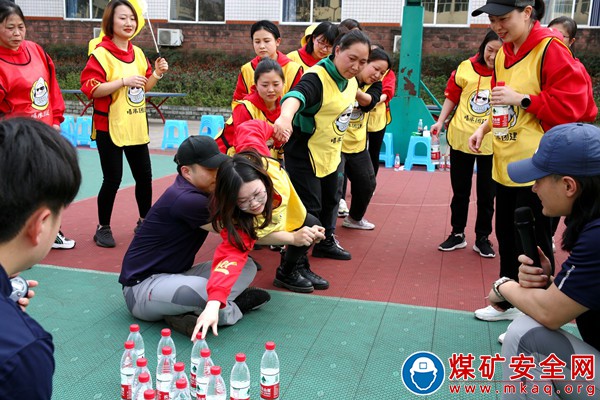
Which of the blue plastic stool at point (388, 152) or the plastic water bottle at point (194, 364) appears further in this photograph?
the blue plastic stool at point (388, 152)

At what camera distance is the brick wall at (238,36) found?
15953 millimetres

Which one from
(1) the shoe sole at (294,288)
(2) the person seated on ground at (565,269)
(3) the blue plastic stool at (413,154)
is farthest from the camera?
(3) the blue plastic stool at (413,154)

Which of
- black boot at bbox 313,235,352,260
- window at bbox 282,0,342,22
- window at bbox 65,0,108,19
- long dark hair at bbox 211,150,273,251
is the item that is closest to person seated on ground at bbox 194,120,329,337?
long dark hair at bbox 211,150,273,251

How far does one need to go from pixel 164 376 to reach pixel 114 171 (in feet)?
8.72

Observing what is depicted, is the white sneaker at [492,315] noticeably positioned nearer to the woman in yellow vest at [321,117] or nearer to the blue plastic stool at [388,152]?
the woman in yellow vest at [321,117]

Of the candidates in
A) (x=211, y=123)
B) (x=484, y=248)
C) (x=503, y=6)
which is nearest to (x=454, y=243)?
(x=484, y=248)

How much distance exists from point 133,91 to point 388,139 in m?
5.07

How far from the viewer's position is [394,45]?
16.1 meters

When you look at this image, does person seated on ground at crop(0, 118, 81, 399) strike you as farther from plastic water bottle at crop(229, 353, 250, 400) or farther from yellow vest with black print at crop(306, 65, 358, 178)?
yellow vest with black print at crop(306, 65, 358, 178)

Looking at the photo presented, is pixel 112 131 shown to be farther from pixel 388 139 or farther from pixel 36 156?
pixel 388 139

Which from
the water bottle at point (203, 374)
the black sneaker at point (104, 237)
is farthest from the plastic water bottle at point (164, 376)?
the black sneaker at point (104, 237)

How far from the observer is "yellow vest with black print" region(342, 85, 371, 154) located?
187 inches

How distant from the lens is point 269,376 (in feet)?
7.33

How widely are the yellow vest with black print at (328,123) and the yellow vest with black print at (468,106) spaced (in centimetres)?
110
